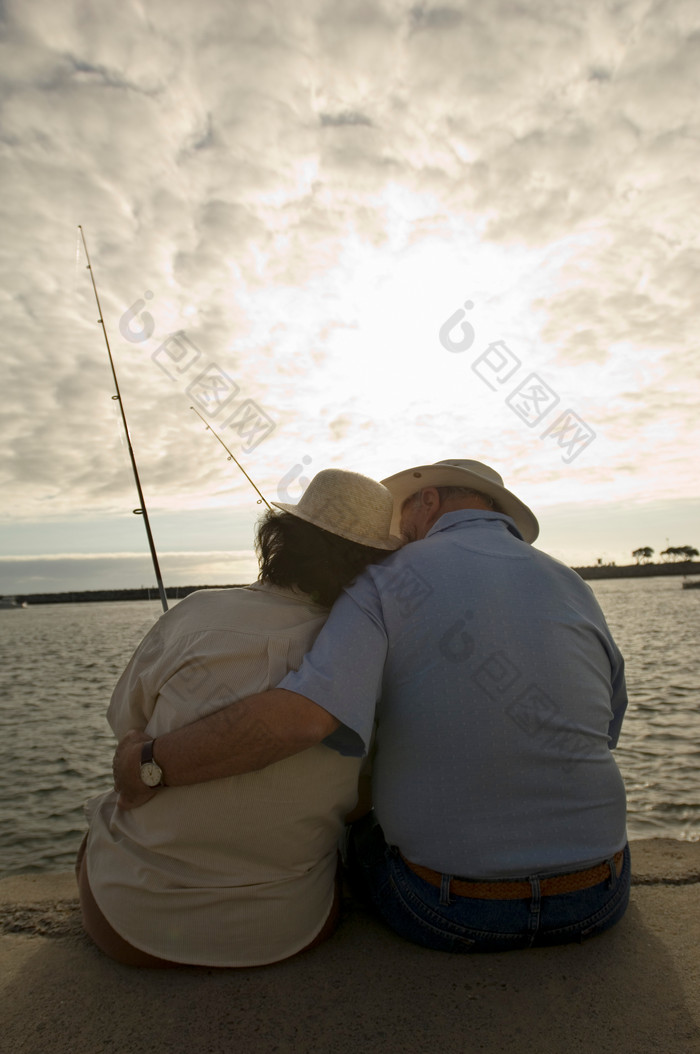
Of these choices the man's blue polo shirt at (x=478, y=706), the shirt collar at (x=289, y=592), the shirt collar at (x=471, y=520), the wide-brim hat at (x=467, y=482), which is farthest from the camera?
the wide-brim hat at (x=467, y=482)

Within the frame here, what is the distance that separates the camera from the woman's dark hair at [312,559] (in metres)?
2.32

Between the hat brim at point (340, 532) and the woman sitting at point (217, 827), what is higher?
the hat brim at point (340, 532)

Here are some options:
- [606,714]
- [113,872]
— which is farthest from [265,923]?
[606,714]

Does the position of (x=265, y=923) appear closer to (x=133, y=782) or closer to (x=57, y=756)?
(x=133, y=782)

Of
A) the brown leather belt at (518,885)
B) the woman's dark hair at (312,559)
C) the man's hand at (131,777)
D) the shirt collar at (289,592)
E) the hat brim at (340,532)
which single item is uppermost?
the hat brim at (340,532)

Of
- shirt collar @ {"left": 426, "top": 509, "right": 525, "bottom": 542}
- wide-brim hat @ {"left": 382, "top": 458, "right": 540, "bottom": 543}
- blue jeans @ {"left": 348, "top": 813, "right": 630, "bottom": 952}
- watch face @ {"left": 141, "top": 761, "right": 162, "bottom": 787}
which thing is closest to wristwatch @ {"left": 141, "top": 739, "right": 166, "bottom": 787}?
watch face @ {"left": 141, "top": 761, "right": 162, "bottom": 787}

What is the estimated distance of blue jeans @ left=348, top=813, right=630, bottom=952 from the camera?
79.2 inches

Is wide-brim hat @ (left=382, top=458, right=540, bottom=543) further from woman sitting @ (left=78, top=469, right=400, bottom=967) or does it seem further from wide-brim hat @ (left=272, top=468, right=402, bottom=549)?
woman sitting @ (left=78, top=469, right=400, bottom=967)

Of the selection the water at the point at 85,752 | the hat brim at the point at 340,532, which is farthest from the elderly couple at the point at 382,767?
the water at the point at 85,752

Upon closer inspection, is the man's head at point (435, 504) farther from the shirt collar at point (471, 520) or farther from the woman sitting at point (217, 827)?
the woman sitting at point (217, 827)

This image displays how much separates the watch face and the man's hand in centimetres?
2

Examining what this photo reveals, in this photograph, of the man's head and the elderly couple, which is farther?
the man's head

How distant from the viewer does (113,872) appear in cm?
212

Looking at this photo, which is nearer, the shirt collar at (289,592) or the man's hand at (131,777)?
the man's hand at (131,777)
